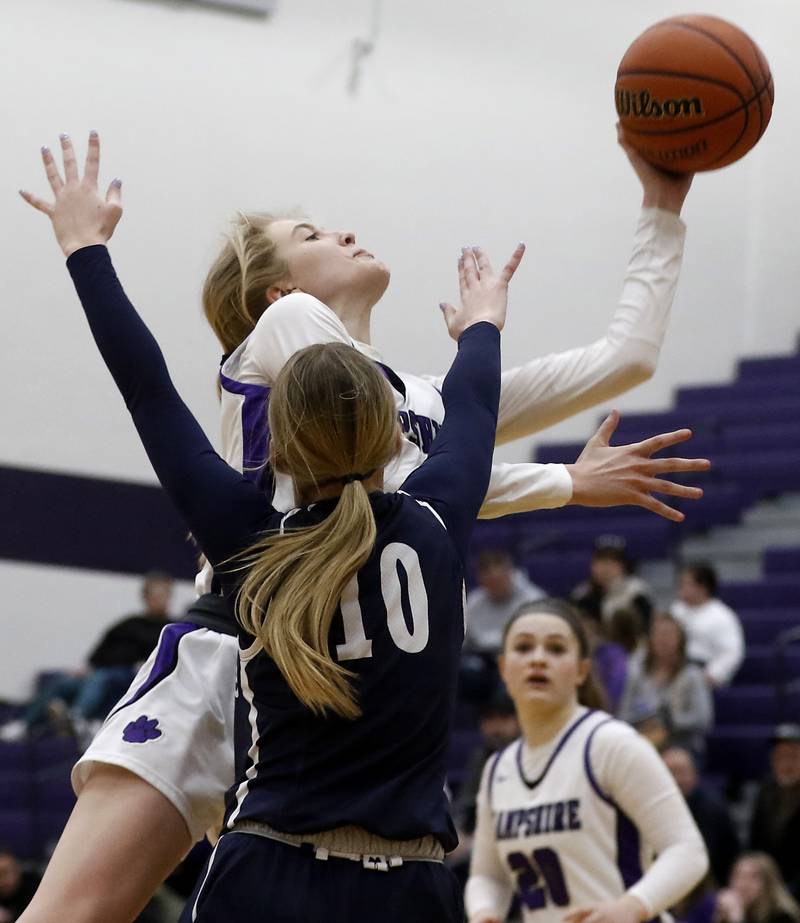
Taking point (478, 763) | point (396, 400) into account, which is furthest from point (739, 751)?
point (396, 400)

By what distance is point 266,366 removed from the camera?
9.37 feet

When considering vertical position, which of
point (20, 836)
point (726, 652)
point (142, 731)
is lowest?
point (20, 836)

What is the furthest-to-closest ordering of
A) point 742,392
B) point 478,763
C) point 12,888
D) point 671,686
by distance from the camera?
point 742,392, point 671,686, point 478,763, point 12,888

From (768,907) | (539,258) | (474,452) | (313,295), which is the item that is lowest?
(768,907)

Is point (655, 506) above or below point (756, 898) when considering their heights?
above

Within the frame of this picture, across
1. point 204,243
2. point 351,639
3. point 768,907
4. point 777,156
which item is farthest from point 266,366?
point 777,156

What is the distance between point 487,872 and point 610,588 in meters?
4.95

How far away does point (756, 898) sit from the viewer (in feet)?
21.8

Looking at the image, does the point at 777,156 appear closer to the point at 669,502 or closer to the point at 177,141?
the point at 669,502

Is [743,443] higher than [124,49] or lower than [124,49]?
lower

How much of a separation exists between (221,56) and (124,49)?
26.4 inches

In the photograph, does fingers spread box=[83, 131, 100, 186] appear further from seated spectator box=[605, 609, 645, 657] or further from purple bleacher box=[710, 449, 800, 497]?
purple bleacher box=[710, 449, 800, 497]

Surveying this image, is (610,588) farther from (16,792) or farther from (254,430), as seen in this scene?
(254,430)

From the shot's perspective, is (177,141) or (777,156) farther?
(777,156)
